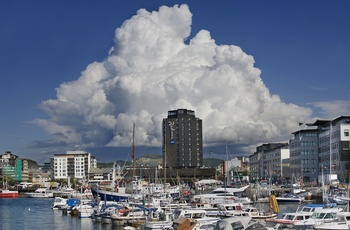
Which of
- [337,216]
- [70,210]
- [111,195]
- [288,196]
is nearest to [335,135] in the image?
[288,196]

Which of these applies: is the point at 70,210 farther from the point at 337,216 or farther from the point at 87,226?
the point at 337,216

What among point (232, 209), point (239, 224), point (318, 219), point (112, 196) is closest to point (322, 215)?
point (318, 219)

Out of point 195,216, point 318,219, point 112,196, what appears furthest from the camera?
point 112,196

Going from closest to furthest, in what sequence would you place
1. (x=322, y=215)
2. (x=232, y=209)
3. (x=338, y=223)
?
(x=338, y=223) < (x=322, y=215) < (x=232, y=209)

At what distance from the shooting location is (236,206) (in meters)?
79.9

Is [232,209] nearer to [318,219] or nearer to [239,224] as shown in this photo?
[318,219]

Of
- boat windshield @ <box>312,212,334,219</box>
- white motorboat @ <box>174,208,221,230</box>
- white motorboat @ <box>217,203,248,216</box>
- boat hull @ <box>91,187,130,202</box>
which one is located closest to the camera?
boat windshield @ <box>312,212,334,219</box>

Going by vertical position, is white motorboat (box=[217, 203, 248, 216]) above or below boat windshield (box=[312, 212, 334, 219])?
below

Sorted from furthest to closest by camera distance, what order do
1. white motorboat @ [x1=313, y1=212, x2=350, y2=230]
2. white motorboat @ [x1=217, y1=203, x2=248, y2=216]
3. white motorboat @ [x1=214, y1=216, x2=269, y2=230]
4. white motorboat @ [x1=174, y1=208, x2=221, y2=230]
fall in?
white motorboat @ [x1=217, y1=203, x2=248, y2=216], white motorboat @ [x1=174, y1=208, x2=221, y2=230], white motorboat @ [x1=313, y1=212, x2=350, y2=230], white motorboat @ [x1=214, y1=216, x2=269, y2=230]

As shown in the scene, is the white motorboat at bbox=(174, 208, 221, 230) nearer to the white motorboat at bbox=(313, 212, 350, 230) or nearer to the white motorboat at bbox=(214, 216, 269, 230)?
the white motorboat at bbox=(313, 212, 350, 230)

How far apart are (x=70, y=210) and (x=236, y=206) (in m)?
42.7

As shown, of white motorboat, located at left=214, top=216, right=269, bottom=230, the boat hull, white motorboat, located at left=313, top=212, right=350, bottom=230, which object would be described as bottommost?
the boat hull

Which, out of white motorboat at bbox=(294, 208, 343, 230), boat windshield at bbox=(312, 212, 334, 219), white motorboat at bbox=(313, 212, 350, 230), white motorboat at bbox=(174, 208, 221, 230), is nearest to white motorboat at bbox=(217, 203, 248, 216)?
white motorboat at bbox=(174, 208, 221, 230)

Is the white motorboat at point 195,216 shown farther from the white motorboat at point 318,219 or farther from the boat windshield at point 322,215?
the boat windshield at point 322,215
